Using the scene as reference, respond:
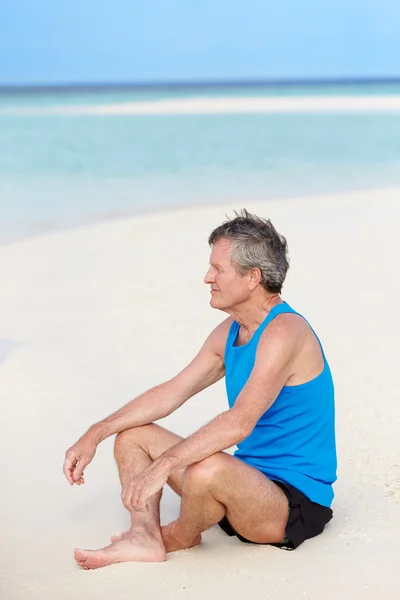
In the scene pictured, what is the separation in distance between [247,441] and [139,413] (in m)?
0.38

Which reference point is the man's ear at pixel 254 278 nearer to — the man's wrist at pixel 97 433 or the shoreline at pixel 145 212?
the man's wrist at pixel 97 433

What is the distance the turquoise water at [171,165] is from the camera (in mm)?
12438

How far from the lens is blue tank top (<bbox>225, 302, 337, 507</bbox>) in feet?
10.9

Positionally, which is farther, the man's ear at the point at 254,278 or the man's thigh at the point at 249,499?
the man's ear at the point at 254,278

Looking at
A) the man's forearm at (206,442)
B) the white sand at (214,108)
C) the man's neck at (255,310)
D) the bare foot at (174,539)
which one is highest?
the white sand at (214,108)

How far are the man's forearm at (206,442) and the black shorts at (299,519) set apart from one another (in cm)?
30

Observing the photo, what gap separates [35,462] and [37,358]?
1.43 metres

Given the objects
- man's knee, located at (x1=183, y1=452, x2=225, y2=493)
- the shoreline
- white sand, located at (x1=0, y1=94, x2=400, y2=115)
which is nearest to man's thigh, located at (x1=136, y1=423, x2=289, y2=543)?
man's knee, located at (x1=183, y1=452, x2=225, y2=493)

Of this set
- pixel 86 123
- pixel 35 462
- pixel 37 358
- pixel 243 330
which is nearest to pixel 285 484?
pixel 243 330

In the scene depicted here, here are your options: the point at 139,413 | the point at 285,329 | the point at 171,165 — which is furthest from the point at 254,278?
the point at 171,165

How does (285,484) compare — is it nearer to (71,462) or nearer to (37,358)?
(71,462)

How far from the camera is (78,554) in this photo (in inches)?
127

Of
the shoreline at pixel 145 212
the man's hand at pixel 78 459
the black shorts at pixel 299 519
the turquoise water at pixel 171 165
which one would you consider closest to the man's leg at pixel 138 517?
the man's hand at pixel 78 459

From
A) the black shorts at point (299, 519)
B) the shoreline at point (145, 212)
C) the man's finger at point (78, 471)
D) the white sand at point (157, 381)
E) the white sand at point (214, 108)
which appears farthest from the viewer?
the white sand at point (214, 108)
